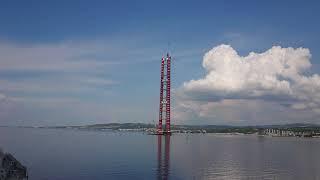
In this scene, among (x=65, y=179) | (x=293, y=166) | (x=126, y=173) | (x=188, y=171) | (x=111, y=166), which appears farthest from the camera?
(x=293, y=166)

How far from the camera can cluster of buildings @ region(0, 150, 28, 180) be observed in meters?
67.2

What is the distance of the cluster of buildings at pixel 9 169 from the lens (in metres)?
67.2

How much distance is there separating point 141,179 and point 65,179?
14.3 meters

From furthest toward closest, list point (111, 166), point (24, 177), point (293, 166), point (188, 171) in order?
1. point (293, 166)
2. point (111, 166)
3. point (188, 171)
4. point (24, 177)

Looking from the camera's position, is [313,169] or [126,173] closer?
[126,173]

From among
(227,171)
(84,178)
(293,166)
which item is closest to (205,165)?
(227,171)

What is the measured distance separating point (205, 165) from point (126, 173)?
1071 inches

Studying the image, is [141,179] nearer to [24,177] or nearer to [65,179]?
[65,179]

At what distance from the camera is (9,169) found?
231 ft

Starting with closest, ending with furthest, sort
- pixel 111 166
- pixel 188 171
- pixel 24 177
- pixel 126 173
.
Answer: pixel 24 177 < pixel 126 173 < pixel 188 171 < pixel 111 166

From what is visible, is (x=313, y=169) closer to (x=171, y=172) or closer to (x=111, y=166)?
(x=171, y=172)

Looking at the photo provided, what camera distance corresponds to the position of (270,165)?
367 feet

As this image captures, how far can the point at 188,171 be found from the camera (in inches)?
3787

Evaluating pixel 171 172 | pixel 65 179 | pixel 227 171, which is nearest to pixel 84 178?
pixel 65 179
